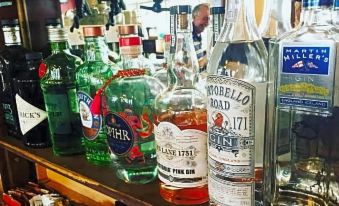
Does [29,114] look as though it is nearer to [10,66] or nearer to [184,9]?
[10,66]

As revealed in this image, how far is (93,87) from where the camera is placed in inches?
23.5

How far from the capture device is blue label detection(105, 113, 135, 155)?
500 mm

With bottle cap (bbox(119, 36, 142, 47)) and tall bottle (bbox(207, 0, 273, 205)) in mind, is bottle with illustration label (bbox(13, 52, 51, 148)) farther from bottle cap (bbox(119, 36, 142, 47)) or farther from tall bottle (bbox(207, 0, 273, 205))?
tall bottle (bbox(207, 0, 273, 205))

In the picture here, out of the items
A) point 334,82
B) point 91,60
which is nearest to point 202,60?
point 91,60

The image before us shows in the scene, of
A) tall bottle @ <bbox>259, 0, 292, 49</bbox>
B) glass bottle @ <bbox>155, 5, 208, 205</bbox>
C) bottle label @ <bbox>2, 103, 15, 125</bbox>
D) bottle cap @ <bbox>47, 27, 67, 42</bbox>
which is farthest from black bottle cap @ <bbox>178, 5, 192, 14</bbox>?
bottle label @ <bbox>2, 103, 15, 125</bbox>

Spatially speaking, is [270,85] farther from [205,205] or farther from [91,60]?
[91,60]

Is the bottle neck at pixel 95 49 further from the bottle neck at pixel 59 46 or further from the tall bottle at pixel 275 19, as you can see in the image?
the tall bottle at pixel 275 19

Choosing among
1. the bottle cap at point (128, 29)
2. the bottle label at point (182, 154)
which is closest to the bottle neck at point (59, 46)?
the bottle cap at point (128, 29)

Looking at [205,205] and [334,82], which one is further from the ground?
[334,82]

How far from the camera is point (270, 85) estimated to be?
15.2 inches

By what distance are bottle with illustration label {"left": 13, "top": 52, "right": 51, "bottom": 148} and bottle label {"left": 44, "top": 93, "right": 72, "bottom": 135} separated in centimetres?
6

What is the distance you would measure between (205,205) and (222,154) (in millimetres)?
101

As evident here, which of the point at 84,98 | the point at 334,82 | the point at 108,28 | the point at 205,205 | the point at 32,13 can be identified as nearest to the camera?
the point at 334,82

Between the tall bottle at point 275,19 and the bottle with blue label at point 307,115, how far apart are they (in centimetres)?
8
